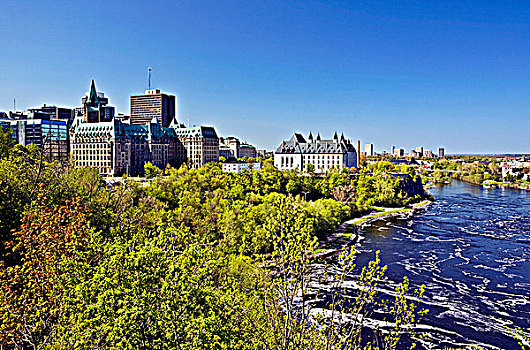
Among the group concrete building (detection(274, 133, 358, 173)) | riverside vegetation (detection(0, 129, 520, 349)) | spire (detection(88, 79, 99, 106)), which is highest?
spire (detection(88, 79, 99, 106))

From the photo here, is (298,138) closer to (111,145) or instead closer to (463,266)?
(111,145)

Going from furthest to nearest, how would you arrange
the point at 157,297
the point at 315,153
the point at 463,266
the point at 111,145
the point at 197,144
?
1. the point at 197,144
2. the point at 315,153
3. the point at 111,145
4. the point at 463,266
5. the point at 157,297

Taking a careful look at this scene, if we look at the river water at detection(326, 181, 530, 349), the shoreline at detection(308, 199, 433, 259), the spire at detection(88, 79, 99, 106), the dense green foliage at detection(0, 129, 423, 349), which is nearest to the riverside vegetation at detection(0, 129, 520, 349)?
the dense green foliage at detection(0, 129, 423, 349)

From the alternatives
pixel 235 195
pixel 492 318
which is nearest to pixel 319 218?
pixel 235 195

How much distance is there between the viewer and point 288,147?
414 feet

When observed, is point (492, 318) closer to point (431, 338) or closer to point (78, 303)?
point (431, 338)

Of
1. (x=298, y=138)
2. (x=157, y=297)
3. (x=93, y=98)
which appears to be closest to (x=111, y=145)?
(x=93, y=98)

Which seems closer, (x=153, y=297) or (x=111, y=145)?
(x=153, y=297)

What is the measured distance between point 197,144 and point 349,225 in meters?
87.6

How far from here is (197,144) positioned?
14100 cm

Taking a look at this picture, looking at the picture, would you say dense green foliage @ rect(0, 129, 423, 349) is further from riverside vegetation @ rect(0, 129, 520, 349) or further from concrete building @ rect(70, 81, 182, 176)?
concrete building @ rect(70, 81, 182, 176)

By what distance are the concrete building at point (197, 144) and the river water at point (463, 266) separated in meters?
83.2

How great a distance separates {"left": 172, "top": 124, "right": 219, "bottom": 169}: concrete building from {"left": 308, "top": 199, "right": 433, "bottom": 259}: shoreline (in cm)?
7495

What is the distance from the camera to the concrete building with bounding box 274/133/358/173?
121 meters
